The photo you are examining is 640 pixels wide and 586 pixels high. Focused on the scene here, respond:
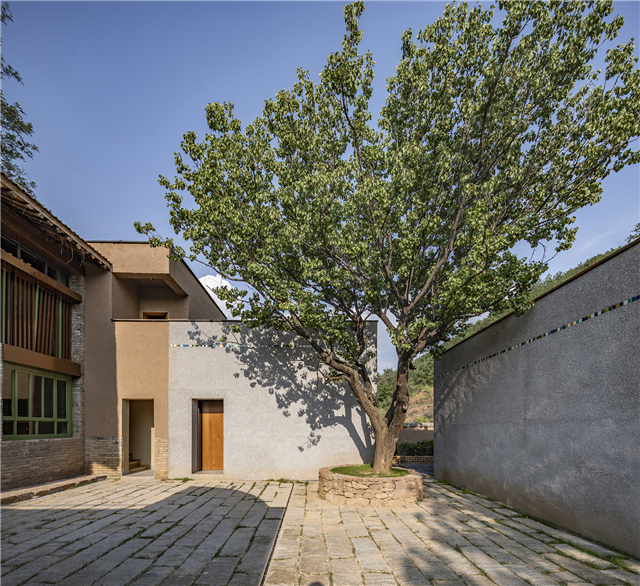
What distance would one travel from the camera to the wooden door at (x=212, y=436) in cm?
1095

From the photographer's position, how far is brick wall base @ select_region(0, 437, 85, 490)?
26.9 ft

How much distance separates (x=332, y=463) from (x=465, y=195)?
6893 mm

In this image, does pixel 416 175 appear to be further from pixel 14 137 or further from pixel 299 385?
pixel 14 137

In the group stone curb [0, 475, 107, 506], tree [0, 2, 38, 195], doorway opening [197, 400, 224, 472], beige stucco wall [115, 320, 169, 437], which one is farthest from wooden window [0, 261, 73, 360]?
tree [0, 2, 38, 195]

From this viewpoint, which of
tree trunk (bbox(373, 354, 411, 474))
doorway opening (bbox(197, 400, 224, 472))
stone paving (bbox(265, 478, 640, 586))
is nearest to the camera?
stone paving (bbox(265, 478, 640, 586))

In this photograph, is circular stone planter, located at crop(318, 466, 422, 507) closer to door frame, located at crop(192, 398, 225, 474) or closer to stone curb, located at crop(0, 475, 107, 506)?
door frame, located at crop(192, 398, 225, 474)

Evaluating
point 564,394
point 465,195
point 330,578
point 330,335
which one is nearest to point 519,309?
point 564,394

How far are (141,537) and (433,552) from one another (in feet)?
11.8

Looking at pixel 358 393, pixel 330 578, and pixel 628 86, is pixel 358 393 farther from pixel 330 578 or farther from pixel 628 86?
pixel 628 86

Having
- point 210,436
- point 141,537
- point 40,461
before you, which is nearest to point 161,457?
point 210,436

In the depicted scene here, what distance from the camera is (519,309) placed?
22.7 feet

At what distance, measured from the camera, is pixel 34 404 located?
9141mm

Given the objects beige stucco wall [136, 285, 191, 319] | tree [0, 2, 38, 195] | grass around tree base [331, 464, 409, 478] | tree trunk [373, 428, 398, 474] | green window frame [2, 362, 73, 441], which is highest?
tree [0, 2, 38, 195]

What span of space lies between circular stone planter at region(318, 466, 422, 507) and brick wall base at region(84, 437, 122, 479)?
5791mm
